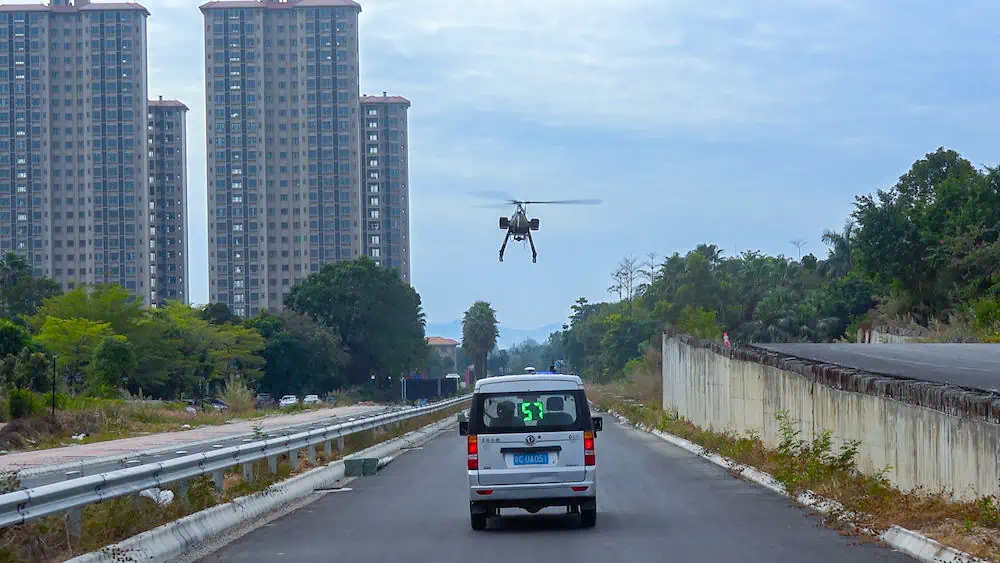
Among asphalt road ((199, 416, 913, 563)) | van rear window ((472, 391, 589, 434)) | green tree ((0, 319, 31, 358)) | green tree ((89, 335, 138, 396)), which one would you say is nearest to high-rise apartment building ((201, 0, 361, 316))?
green tree ((89, 335, 138, 396))

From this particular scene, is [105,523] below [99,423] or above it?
above

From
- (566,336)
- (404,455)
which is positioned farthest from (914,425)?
(566,336)

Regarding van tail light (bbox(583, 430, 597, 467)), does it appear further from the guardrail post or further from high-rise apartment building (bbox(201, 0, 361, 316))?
high-rise apartment building (bbox(201, 0, 361, 316))

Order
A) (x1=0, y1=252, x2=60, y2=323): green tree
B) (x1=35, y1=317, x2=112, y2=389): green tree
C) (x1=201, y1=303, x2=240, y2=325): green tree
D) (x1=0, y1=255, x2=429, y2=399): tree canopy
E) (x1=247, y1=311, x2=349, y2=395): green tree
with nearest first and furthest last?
(x1=0, y1=255, x2=429, y2=399): tree canopy, (x1=35, y1=317, x2=112, y2=389): green tree, (x1=247, y1=311, x2=349, y2=395): green tree, (x1=0, y1=252, x2=60, y2=323): green tree, (x1=201, y1=303, x2=240, y2=325): green tree

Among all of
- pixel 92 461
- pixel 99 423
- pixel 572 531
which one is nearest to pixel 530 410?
pixel 572 531

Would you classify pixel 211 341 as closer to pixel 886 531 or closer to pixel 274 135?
pixel 274 135

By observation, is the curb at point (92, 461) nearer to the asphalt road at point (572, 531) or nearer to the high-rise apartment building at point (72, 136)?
the asphalt road at point (572, 531)
